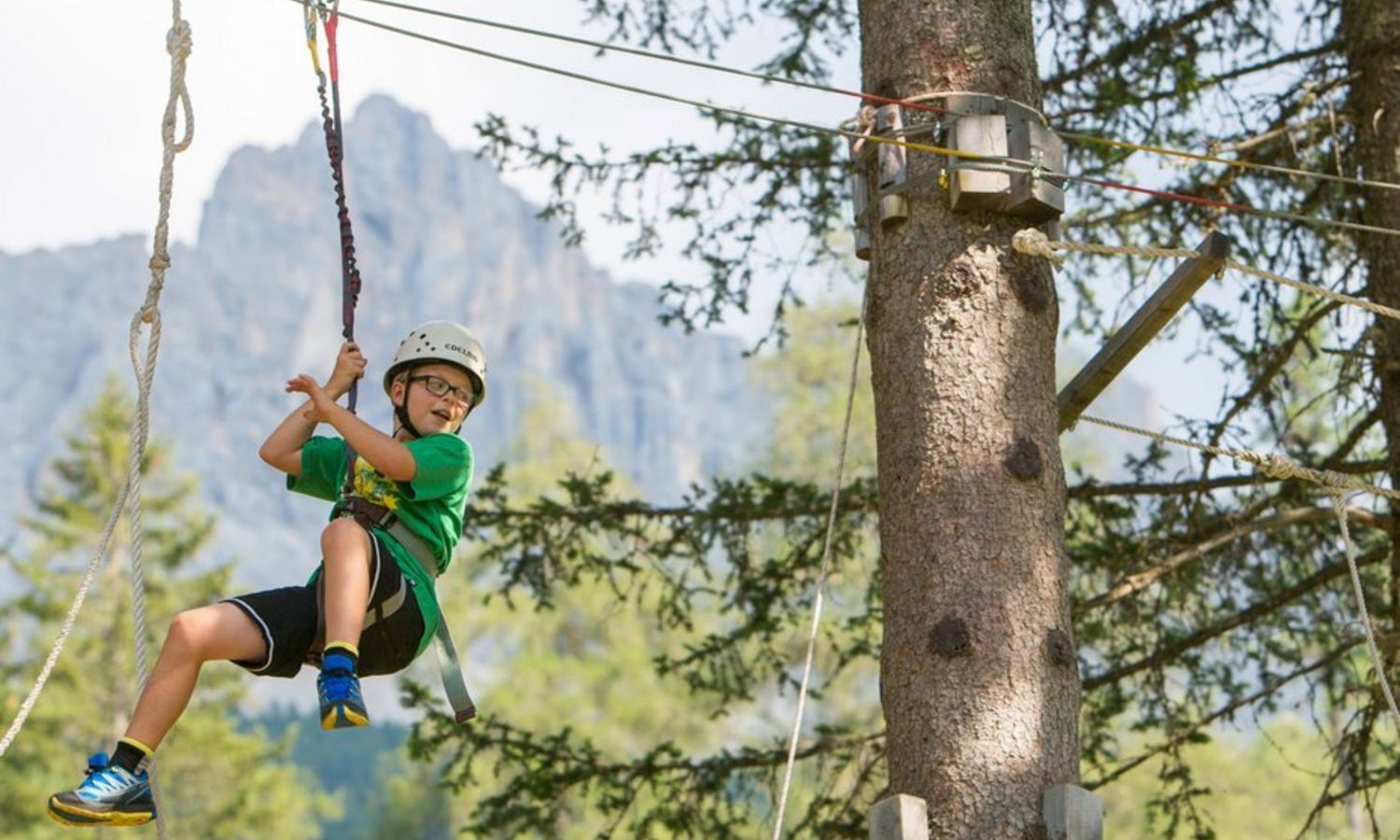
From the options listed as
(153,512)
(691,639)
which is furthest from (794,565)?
(691,639)

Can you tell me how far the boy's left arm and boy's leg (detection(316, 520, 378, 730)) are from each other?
0.15 metres

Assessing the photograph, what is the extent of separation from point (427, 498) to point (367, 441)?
290 millimetres

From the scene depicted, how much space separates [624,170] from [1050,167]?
12.6 feet

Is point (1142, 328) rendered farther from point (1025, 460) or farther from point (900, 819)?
point (900, 819)

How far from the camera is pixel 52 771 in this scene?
24047 millimetres

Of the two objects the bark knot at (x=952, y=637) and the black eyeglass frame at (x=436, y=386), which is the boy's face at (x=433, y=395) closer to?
the black eyeglass frame at (x=436, y=386)

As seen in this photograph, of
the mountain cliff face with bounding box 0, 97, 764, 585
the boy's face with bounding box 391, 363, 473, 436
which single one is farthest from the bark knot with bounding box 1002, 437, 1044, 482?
the mountain cliff face with bounding box 0, 97, 764, 585

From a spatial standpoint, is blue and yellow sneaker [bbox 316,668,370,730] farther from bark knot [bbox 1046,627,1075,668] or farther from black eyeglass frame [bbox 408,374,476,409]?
bark knot [bbox 1046,627,1075,668]

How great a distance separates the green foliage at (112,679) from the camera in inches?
947

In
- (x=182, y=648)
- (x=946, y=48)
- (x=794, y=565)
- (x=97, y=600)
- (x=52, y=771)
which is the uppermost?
(x=97, y=600)

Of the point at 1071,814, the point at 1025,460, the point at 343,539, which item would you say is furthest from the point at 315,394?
the point at 1071,814

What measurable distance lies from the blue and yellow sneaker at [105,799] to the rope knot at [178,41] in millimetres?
1798

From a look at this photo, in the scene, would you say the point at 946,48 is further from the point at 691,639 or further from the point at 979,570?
the point at 691,639

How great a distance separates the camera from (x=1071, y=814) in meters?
3.51
